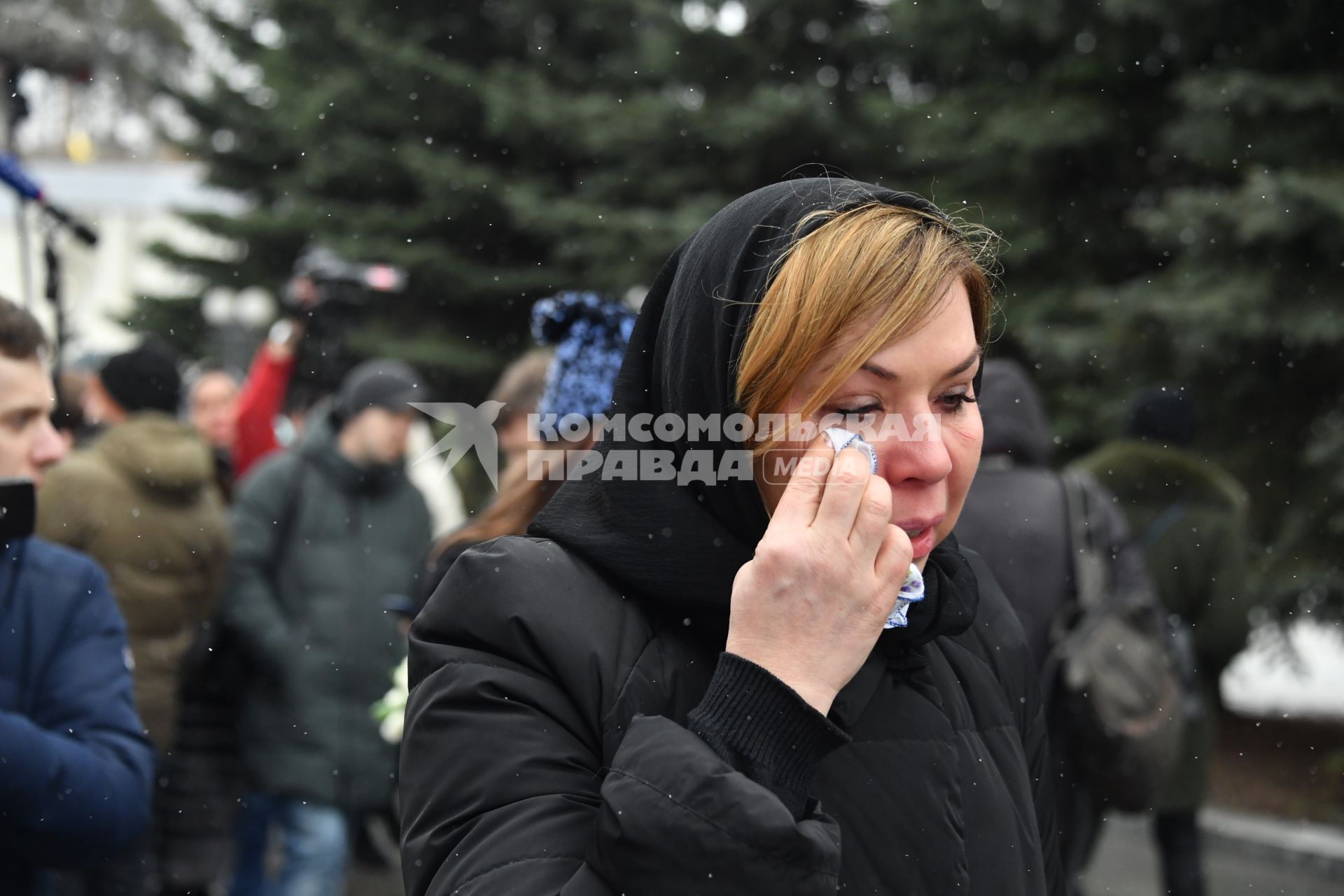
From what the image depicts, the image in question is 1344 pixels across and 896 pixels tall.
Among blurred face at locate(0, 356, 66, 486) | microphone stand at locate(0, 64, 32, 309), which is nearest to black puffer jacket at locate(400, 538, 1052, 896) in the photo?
blurred face at locate(0, 356, 66, 486)

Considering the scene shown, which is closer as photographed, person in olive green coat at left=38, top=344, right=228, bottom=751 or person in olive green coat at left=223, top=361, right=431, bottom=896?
person in olive green coat at left=38, top=344, right=228, bottom=751

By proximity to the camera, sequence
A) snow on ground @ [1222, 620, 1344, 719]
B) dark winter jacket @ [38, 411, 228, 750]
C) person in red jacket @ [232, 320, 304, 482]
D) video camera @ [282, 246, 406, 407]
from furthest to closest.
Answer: snow on ground @ [1222, 620, 1344, 719] < video camera @ [282, 246, 406, 407] < person in red jacket @ [232, 320, 304, 482] < dark winter jacket @ [38, 411, 228, 750]

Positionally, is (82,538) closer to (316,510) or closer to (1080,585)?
(316,510)

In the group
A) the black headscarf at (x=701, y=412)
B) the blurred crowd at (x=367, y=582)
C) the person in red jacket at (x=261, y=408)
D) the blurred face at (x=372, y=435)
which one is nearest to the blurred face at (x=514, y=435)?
the blurred crowd at (x=367, y=582)

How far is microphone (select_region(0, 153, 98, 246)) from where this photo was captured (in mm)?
3219

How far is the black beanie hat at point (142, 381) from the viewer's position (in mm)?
4934

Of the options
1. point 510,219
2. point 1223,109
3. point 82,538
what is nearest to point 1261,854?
point 1223,109

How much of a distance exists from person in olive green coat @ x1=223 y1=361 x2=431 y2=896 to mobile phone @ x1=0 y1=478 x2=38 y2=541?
96.9 inches

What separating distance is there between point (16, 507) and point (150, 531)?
2.39 meters

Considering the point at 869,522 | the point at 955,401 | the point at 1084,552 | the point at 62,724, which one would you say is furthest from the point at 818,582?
the point at 1084,552

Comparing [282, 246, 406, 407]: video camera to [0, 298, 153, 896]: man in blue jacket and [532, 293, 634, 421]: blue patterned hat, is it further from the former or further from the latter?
[0, 298, 153, 896]: man in blue jacket

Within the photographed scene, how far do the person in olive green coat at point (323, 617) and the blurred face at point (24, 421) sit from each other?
2.37 m

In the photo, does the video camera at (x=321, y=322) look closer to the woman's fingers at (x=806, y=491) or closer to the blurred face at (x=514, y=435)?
the blurred face at (x=514, y=435)

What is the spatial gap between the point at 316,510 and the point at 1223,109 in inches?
222
